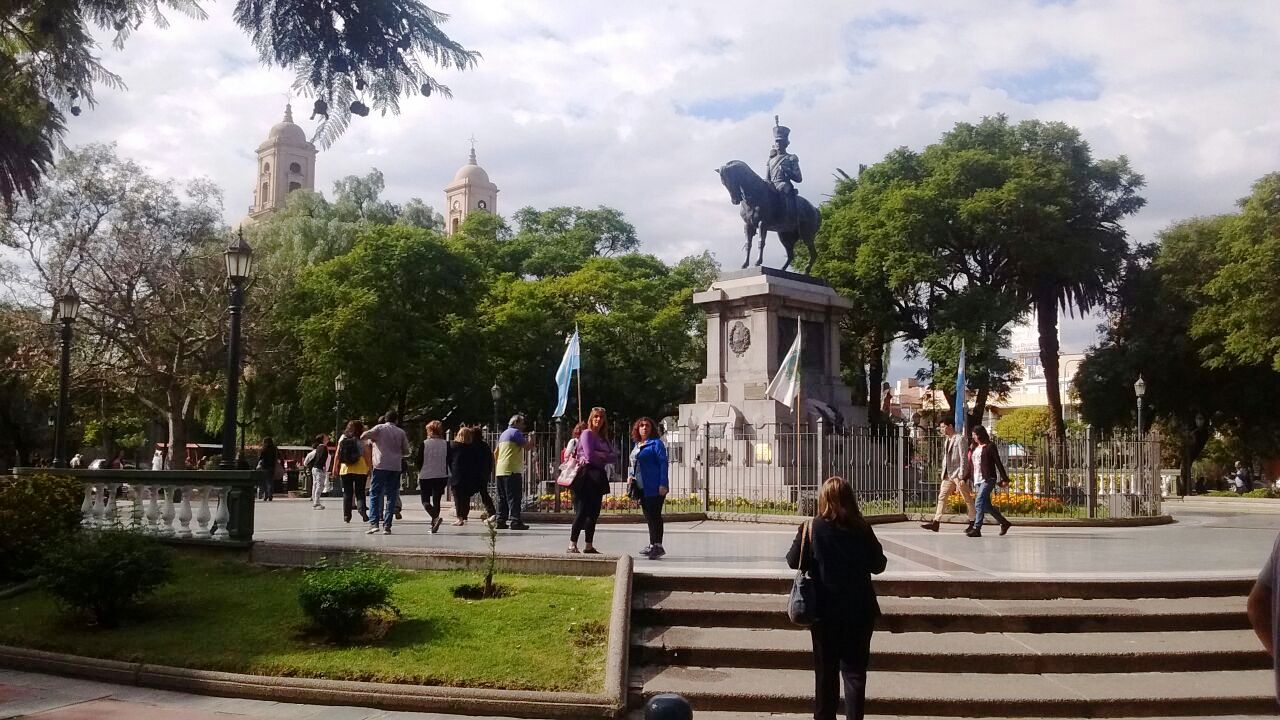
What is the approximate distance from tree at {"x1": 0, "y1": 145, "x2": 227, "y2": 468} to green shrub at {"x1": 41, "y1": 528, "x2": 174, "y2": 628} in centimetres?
2977

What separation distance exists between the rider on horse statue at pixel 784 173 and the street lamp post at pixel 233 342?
14.9 meters

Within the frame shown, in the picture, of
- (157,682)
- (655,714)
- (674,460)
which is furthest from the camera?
(674,460)

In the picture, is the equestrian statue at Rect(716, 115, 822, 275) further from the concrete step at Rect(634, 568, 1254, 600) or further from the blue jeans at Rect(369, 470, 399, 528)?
the concrete step at Rect(634, 568, 1254, 600)

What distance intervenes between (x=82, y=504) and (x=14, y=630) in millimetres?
3967

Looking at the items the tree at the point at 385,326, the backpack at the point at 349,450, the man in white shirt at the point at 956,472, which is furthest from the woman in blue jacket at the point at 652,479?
the tree at the point at 385,326

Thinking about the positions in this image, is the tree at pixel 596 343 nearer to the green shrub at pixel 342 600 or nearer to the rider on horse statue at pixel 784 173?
the rider on horse statue at pixel 784 173

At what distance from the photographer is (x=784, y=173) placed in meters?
27.4

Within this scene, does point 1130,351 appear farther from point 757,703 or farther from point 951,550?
point 757,703

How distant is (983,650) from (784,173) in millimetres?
19696

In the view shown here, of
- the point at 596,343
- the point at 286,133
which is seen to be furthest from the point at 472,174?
the point at 596,343

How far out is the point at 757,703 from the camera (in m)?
8.20

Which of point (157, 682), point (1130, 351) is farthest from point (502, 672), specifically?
point (1130, 351)

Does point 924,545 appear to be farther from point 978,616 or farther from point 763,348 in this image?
point 763,348

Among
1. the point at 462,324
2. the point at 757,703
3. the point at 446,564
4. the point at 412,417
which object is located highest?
the point at 462,324
